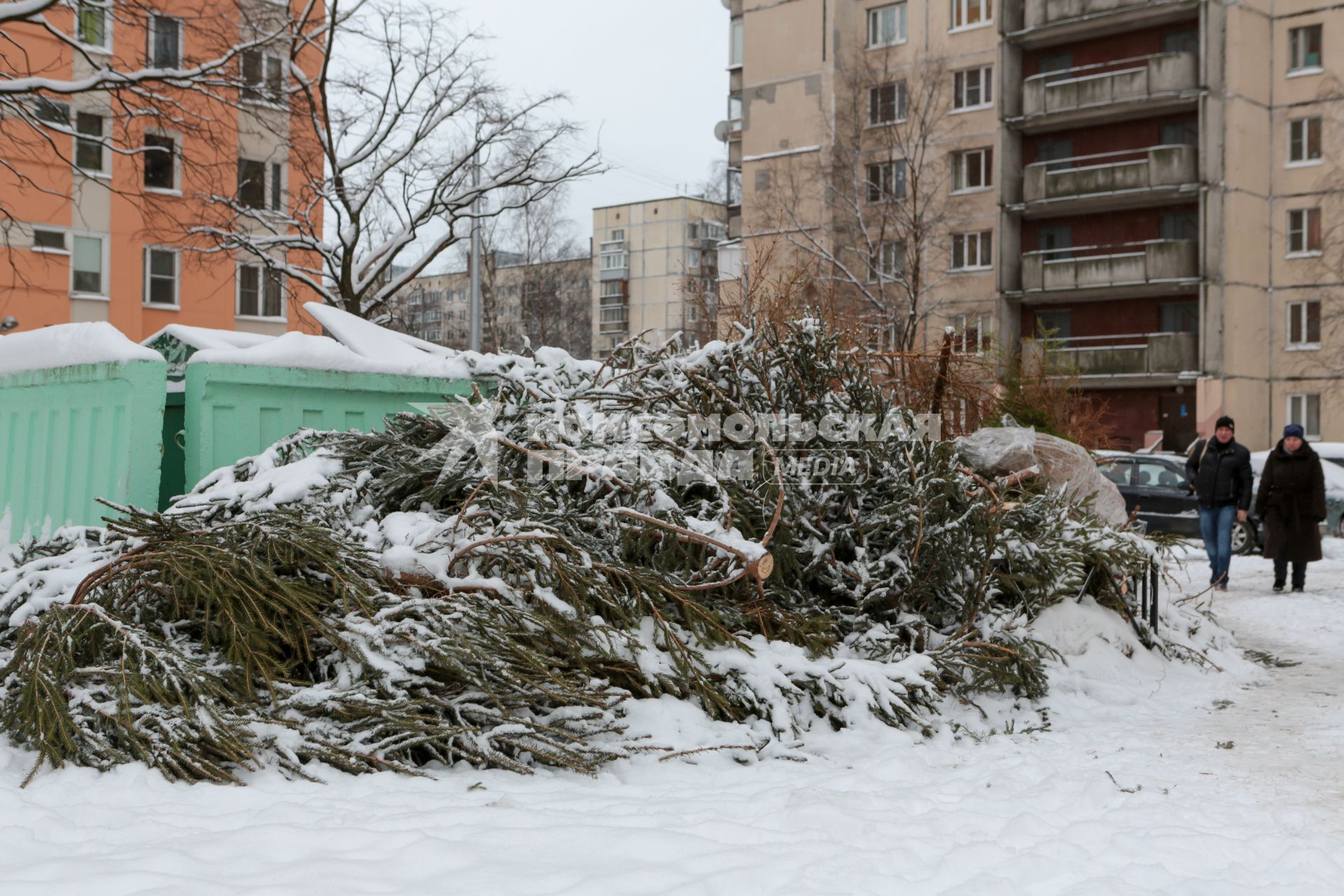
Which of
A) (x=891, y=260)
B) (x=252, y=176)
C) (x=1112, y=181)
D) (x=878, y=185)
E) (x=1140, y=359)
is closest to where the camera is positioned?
(x=252, y=176)

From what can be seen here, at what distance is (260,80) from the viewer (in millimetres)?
15609

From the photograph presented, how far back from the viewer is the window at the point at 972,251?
34.1 metres

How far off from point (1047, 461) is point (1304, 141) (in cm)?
2925

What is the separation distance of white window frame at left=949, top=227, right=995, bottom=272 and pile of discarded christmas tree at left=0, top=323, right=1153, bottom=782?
29.1 meters

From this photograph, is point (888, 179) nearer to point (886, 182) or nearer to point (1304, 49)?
point (886, 182)

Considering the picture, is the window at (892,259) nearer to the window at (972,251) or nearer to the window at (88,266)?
the window at (972,251)

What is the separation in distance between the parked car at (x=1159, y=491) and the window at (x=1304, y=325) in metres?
14.6

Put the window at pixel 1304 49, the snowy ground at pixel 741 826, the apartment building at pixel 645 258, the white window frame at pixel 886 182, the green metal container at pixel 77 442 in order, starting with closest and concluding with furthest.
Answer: the snowy ground at pixel 741 826, the green metal container at pixel 77 442, the white window frame at pixel 886 182, the window at pixel 1304 49, the apartment building at pixel 645 258

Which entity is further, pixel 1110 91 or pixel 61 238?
pixel 1110 91

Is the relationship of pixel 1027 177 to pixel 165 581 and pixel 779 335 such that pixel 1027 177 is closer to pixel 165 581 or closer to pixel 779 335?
pixel 779 335

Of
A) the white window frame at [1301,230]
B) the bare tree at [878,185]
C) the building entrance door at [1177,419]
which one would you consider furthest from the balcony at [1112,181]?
the building entrance door at [1177,419]

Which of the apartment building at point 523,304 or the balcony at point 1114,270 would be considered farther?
the apartment building at point 523,304

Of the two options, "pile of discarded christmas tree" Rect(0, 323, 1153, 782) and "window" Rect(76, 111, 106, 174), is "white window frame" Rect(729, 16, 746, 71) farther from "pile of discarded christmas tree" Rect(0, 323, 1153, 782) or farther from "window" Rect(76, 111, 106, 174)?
"pile of discarded christmas tree" Rect(0, 323, 1153, 782)

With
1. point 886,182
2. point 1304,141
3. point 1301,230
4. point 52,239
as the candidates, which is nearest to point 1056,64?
point 886,182
